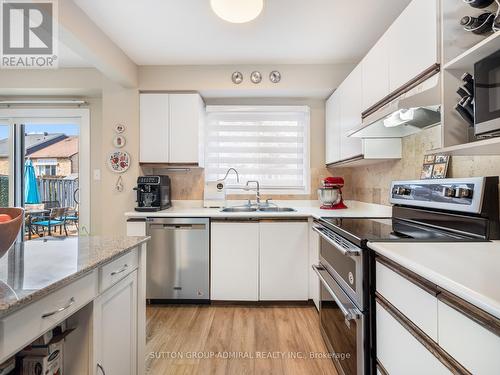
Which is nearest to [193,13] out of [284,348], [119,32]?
[119,32]

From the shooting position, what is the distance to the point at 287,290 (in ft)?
8.49

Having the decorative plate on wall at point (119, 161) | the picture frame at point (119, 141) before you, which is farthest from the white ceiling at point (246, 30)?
the decorative plate on wall at point (119, 161)

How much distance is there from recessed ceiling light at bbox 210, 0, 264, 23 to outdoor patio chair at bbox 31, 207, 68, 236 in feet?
10.0

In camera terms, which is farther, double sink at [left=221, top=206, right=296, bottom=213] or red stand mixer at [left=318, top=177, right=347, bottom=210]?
double sink at [left=221, top=206, right=296, bottom=213]

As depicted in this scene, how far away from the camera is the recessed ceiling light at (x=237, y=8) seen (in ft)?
5.01

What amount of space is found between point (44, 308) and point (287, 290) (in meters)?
2.12

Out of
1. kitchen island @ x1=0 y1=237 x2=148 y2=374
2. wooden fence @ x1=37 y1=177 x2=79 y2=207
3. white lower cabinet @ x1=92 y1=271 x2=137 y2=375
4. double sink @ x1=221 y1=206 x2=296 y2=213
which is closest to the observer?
kitchen island @ x1=0 y1=237 x2=148 y2=374

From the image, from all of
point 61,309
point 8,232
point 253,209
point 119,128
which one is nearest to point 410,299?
point 61,309

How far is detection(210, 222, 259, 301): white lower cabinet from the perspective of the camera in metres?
2.60

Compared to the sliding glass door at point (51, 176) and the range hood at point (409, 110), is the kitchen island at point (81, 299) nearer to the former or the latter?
the range hood at point (409, 110)

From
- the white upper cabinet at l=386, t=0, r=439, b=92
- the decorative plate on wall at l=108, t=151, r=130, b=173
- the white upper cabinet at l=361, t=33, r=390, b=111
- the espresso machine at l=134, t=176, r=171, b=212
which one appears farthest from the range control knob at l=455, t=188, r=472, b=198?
the decorative plate on wall at l=108, t=151, r=130, b=173

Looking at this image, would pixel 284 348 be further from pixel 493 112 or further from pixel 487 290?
pixel 493 112

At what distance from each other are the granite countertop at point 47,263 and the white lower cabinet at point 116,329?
0.17 m

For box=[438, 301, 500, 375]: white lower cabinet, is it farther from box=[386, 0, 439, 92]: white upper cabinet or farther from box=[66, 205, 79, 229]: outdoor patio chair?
box=[66, 205, 79, 229]: outdoor patio chair
